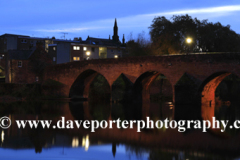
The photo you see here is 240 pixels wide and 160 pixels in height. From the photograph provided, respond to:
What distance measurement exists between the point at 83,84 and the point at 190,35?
64.4ft

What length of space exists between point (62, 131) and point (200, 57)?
18.7 m

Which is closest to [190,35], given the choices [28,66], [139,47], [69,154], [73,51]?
[139,47]

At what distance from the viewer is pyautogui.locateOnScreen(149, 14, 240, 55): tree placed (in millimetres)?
52812

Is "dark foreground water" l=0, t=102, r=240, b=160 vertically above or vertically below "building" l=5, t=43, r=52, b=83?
below

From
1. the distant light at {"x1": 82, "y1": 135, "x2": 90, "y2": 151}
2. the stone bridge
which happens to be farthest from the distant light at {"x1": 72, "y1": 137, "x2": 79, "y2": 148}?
the stone bridge

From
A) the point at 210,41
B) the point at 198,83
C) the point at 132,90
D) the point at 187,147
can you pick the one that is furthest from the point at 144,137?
the point at 210,41

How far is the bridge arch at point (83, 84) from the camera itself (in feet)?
147

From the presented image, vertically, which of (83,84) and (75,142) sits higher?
(83,84)

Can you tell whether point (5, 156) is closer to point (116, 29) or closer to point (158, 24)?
point (158, 24)

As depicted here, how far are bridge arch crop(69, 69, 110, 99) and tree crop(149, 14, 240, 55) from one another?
12.7 m

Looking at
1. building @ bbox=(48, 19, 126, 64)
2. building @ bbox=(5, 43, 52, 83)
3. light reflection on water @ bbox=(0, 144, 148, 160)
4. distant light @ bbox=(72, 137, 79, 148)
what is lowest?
light reflection on water @ bbox=(0, 144, 148, 160)

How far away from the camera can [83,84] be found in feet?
152

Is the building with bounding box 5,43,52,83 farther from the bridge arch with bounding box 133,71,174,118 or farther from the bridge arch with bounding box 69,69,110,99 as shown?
the bridge arch with bounding box 133,71,174,118

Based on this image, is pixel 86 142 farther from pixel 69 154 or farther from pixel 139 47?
pixel 139 47
